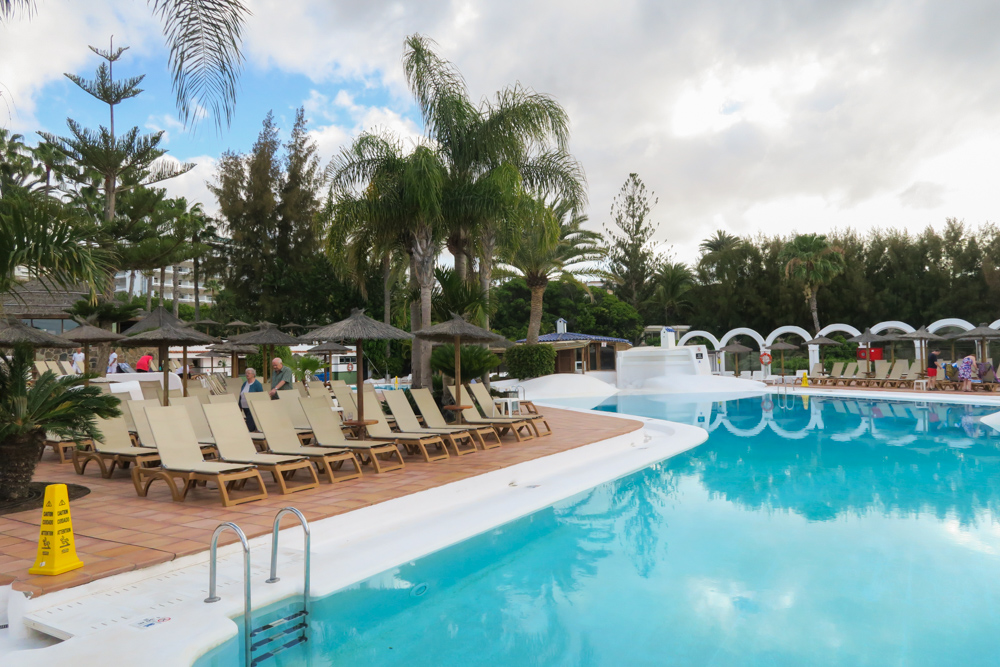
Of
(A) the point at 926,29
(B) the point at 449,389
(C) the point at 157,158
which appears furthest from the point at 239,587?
(C) the point at 157,158

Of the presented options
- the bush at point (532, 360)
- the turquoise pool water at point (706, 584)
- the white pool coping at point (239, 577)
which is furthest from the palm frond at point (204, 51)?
the bush at point (532, 360)

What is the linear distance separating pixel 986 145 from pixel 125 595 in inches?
893

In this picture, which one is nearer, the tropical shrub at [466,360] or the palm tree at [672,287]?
the tropical shrub at [466,360]

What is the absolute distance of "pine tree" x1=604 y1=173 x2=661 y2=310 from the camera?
1703 inches

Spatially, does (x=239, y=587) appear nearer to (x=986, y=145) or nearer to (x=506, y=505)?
(x=506, y=505)

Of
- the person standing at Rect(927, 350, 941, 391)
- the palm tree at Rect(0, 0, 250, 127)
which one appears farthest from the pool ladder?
the person standing at Rect(927, 350, 941, 391)

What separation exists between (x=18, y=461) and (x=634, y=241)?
4035cm

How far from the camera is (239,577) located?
438 centimetres

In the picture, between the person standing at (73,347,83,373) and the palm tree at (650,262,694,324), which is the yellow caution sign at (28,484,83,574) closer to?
the person standing at (73,347,83,373)

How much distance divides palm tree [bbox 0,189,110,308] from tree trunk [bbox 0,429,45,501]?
130cm

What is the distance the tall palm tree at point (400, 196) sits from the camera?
12.6 meters

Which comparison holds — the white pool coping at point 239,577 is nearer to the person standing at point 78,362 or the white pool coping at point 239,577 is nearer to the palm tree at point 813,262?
the person standing at point 78,362

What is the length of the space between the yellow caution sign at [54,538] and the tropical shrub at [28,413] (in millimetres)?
1906

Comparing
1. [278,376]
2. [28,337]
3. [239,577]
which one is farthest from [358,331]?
[28,337]
